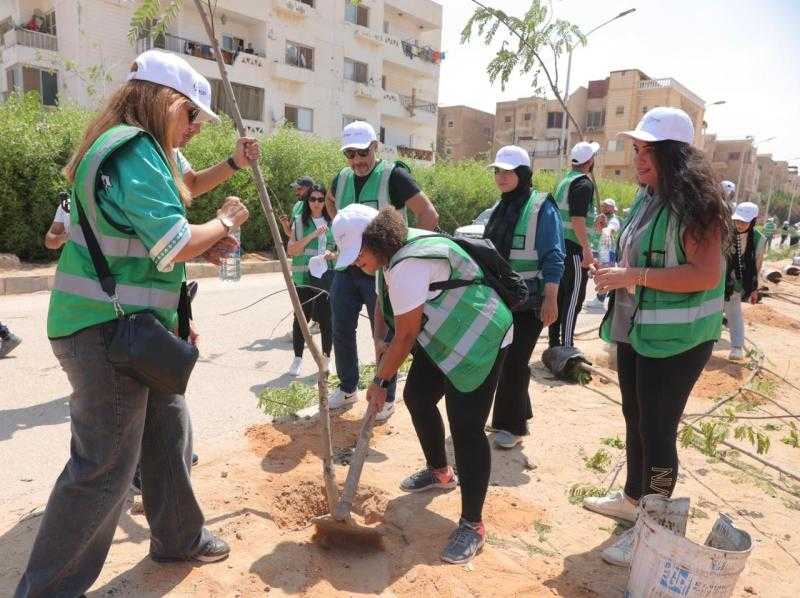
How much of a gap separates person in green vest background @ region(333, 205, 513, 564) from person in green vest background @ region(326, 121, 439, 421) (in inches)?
52.1

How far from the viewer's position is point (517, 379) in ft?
13.5

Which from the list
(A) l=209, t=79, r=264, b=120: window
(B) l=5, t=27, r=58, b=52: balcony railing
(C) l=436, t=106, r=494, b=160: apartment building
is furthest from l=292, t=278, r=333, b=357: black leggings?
(C) l=436, t=106, r=494, b=160: apartment building

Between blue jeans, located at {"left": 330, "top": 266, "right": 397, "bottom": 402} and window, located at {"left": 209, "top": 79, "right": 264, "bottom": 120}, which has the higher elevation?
window, located at {"left": 209, "top": 79, "right": 264, "bottom": 120}

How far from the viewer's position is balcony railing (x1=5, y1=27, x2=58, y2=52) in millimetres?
20312

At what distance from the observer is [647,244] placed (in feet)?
8.67

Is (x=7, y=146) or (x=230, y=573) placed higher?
(x=7, y=146)

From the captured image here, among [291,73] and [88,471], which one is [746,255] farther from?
[291,73]

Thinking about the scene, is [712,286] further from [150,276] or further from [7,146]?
[7,146]

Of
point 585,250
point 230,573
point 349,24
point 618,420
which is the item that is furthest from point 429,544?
point 349,24

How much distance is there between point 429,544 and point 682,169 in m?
2.12

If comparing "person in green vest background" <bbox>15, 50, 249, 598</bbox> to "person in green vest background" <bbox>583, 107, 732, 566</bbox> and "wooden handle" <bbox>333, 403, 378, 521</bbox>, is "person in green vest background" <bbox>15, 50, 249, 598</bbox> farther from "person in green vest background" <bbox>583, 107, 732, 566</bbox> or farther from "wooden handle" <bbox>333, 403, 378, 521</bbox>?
"person in green vest background" <bbox>583, 107, 732, 566</bbox>

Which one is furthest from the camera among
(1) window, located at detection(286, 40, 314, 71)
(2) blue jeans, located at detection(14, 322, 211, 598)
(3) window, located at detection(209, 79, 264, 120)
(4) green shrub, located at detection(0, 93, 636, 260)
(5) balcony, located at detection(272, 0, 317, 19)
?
(1) window, located at detection(286, 40, 314, 71)

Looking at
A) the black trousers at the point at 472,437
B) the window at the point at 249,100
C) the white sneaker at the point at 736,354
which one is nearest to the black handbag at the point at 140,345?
the black trousers at the point at 472,437

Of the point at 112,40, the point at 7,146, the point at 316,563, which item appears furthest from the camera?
the point at 112,40
